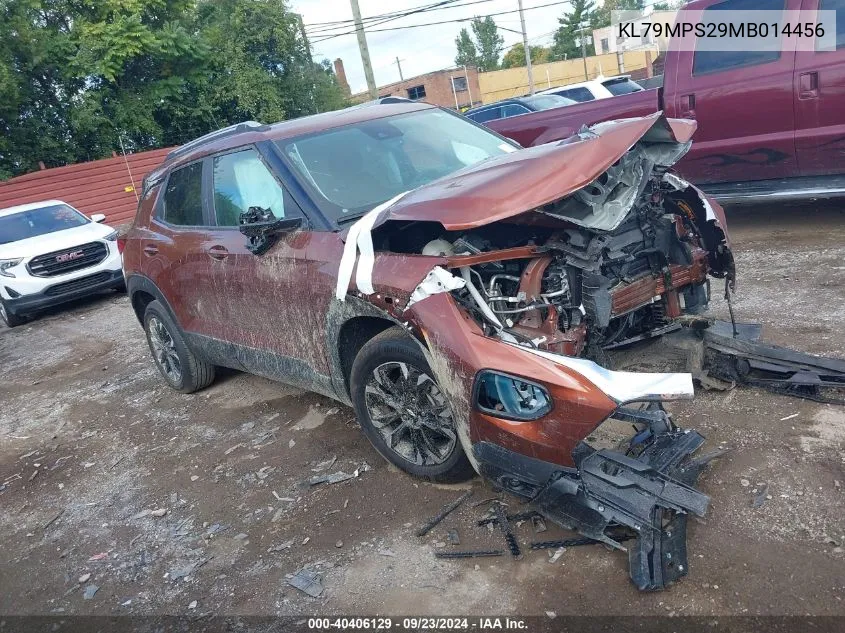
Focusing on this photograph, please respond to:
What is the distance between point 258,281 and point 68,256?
7.17 meters

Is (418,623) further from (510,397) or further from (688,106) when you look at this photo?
(688,106)

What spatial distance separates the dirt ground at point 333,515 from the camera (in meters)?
2.56

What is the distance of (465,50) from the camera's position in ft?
276

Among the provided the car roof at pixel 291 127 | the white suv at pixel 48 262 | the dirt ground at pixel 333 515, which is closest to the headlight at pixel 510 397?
the dirt ground at pixel 333 515

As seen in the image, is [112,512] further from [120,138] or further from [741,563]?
[120,138]

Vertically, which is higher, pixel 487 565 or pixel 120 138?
pixel 120 138

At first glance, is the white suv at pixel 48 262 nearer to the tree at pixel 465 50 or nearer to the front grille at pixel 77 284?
the front grille at pixel 77 284

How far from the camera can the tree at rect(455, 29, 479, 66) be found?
272ft

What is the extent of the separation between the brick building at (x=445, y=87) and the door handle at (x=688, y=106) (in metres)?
49.7

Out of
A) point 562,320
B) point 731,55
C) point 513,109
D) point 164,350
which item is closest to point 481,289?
point 562,320

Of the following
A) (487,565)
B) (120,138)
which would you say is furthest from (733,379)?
(120,138)

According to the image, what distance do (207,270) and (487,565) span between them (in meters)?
2.67

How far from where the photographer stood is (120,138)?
1939 cm

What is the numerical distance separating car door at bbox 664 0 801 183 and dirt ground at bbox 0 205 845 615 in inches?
47.0
